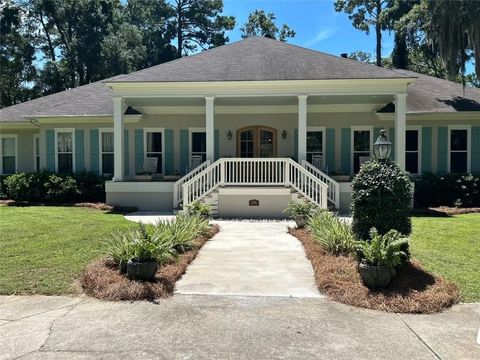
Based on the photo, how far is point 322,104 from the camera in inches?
668

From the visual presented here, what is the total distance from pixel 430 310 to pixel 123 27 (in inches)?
1471

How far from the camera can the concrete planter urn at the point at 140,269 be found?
5.72m

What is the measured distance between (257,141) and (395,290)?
41.4 feet

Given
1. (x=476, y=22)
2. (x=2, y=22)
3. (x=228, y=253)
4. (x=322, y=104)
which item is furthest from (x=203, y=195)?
(x=2, y=22)

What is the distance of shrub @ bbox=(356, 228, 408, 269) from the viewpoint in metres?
5.54

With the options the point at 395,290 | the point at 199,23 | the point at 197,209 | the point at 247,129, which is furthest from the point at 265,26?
the point at 395,290

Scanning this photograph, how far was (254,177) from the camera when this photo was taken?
14.3 meters

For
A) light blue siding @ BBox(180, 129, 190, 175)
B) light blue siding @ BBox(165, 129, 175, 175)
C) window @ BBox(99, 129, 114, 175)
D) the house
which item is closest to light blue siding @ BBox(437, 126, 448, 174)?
the house

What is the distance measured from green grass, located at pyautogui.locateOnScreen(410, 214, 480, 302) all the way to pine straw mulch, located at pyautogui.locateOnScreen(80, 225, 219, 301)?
389 cm

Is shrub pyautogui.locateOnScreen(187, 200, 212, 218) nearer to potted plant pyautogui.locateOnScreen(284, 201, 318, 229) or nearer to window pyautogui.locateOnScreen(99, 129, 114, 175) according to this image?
potted plant pyautogui.locateOnScreen(284, 201, 318, 229)

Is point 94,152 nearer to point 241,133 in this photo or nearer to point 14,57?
point 241,133

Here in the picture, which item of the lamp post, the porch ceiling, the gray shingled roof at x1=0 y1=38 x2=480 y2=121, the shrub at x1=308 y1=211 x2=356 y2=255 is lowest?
the shrub at x1=308 y1=211 x2=356 y2=255

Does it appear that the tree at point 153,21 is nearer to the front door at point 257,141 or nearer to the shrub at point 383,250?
the front door at point 257,141

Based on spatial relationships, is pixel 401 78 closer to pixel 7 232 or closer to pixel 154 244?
pixel 154 244
